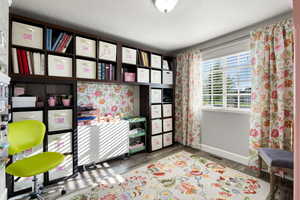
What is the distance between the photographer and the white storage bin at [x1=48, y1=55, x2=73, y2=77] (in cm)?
189

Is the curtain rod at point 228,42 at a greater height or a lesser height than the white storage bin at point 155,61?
greater

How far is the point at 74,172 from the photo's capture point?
6.79 ft

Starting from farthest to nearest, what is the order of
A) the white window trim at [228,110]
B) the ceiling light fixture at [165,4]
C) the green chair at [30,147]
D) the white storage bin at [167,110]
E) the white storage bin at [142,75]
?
the white storage bin at [167,110], the white storage bin at [142,75], the white window trim at [228,110], the ceiling light fixture at [165,4], the green chair at [30,147]

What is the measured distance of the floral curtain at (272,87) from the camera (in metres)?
1.86

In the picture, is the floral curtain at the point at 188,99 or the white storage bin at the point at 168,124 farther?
the white storage bin at the point at 168,124

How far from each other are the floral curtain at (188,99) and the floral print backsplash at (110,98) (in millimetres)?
1070

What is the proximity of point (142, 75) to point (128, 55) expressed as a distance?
0.48 meters

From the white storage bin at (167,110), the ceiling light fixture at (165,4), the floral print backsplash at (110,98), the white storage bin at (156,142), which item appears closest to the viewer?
the ceiling light fixture at (165,4)

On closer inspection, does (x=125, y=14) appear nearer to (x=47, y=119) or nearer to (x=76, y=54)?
(x=76, y=54)

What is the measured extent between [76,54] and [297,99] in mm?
2385

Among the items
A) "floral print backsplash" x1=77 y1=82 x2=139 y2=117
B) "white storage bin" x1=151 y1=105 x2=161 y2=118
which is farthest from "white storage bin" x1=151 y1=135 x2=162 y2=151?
"floral print backsplash" x1=77 y1=82 x2=139 y2=117

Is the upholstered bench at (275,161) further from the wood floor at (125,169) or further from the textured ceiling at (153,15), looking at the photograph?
the textured ceiling at (153,15)

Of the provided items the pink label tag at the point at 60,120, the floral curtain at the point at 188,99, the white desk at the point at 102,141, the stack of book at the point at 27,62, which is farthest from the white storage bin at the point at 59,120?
the floral curtain at the point at 188,99

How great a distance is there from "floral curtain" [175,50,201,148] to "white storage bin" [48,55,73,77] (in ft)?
7.67
